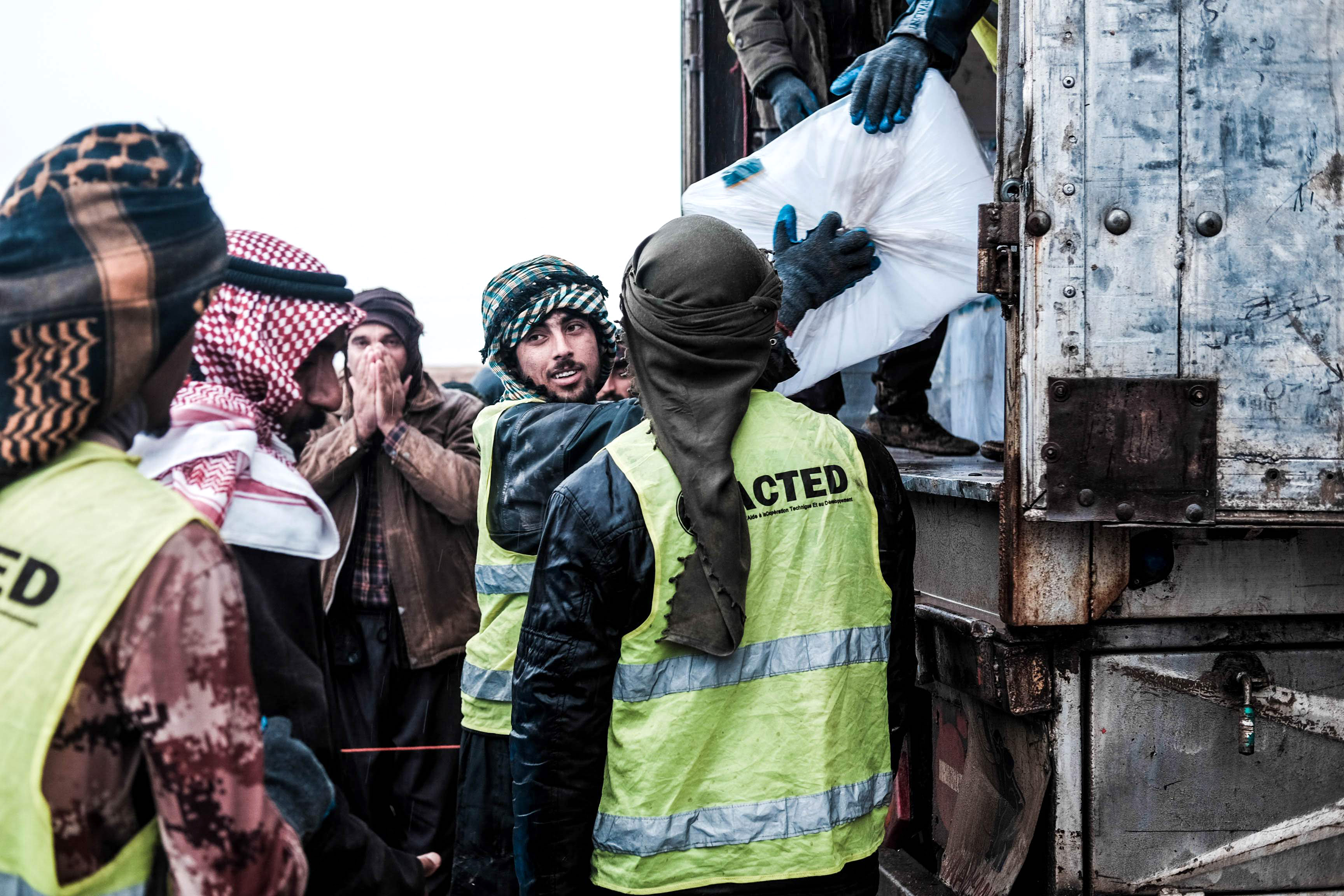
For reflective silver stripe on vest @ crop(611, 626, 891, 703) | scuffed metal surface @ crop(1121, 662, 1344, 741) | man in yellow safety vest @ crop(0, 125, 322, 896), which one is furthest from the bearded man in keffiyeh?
scuffed metal surface @ crop(1121, 662, 1344, 741)

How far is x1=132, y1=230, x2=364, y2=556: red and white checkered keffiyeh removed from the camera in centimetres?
125

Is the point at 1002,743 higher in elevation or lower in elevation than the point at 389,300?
lower

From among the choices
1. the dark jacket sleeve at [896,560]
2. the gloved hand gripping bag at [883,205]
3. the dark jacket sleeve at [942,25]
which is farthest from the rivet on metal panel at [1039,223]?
the dark jacket sleeve at [942,25]

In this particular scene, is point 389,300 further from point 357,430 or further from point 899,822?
point 899,822

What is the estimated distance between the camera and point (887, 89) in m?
2.59

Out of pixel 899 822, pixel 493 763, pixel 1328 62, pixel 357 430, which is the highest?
pixel 1328 62

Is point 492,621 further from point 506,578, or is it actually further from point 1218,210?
point 1218,210

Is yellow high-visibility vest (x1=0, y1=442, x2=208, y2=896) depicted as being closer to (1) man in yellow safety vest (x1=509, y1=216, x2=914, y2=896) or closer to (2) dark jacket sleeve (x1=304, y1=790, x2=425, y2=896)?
(2) dark jacket sleeve (x1=304, y1=790, x2=425, y2=896)

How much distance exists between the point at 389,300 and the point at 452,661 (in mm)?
1057

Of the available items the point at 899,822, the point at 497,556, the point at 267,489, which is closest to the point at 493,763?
the point at 497,556

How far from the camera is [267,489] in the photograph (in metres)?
1.32

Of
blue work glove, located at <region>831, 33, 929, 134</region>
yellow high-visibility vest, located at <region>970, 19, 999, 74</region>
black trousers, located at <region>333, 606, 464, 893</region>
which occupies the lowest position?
black trousers, located at <region>333, 606, 464, 893</region>

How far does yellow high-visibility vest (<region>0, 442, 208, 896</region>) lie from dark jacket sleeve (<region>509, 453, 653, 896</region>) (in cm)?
68

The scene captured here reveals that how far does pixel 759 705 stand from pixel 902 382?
2003 millimetres
